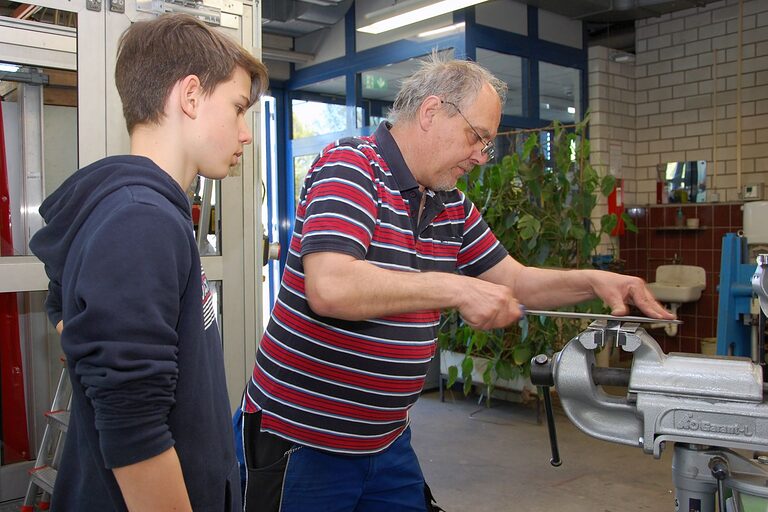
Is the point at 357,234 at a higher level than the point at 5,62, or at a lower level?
lower

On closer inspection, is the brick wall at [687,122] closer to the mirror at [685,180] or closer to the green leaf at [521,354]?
the mirror at [685,180]

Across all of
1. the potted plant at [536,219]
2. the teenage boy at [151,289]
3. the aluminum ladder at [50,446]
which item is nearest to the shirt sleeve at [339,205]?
the teenage boy at [151,289]

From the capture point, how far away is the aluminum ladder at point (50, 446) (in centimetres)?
272

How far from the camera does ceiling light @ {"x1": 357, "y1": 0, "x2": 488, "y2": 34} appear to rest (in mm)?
5363

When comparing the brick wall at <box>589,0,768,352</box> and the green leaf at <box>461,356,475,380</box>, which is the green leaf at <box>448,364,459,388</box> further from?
the brick wall at <box>589,0,768,352</box>

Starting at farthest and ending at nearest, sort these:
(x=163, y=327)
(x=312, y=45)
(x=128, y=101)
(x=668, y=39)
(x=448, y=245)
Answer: (x=312, y=45)
(x=668, y=39)
(x=448, y=245)
(x=128, y=101)
(x=163, y=327)

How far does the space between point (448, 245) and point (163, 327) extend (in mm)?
1029

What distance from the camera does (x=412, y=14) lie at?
5691mm

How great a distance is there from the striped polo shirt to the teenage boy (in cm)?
37

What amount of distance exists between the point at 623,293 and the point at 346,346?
0.71 metres

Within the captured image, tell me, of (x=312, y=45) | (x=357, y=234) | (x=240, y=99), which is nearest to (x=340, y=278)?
(x=357, y=234)

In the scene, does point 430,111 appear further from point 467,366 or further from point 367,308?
point 467,366

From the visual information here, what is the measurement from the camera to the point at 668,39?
693cm

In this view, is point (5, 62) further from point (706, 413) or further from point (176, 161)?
point (706, 413)
